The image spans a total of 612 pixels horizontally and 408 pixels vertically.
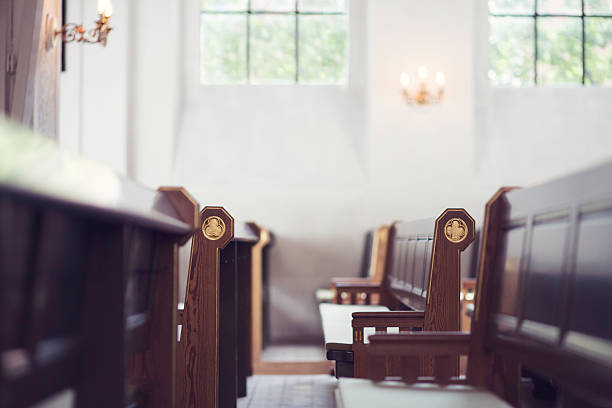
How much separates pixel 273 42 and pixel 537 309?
6.33 m

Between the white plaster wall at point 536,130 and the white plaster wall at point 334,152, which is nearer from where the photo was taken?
the white plaster wall at point 334,152

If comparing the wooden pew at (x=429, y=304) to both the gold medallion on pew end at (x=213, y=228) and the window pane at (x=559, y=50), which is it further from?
the window pane at (x=559, y=50)

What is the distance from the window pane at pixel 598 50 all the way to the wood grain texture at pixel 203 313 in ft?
20.3

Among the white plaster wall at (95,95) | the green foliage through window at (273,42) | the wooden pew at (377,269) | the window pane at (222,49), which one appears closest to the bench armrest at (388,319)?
the wooden pew at (377,269)

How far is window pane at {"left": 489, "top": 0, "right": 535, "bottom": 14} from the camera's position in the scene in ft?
24.9

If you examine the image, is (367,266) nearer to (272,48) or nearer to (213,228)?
(272,48)

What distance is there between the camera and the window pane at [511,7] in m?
7.59

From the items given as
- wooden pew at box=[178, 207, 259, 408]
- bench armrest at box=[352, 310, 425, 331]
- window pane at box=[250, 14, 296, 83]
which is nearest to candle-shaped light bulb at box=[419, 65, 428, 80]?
window pane at box=[250, 14, 296, 83]

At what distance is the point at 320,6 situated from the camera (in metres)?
7.61

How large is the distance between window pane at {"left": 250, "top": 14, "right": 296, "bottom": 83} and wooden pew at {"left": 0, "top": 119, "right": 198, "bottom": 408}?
6157mm

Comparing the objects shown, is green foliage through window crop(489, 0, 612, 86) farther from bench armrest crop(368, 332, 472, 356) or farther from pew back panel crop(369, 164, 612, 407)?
bench armrest crop(368, 332, 472, 356)

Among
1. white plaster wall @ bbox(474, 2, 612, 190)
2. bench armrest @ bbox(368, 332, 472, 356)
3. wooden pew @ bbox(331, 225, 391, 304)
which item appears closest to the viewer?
bench armrest @ bbox(368, 332, 472, 356)

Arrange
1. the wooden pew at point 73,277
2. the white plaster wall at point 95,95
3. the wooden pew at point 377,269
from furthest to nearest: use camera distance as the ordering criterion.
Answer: the white plaster wall at point 95,95, the wooden pew at point 377,269, the wooden pew at point 73,277

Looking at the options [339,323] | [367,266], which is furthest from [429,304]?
[367,266]
